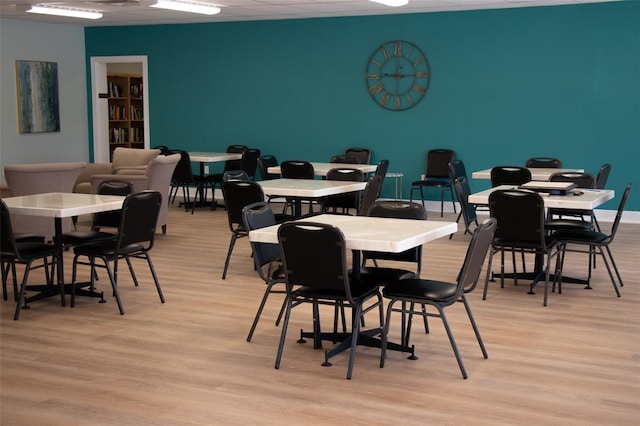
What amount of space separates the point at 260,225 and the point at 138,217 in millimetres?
1049

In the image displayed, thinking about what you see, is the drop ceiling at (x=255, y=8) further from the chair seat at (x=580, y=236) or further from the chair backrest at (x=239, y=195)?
the chair seat at (x=580, y=236)

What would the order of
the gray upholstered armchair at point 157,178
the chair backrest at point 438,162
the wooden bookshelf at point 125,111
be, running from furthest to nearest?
the wooden bookshelf at point 125,111 < the chair backrest at point 438,162 < the gray upholstered armchair at point 157,178

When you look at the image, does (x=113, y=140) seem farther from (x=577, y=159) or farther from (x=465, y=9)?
(x=577, y=159)

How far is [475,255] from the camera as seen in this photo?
4504 mm

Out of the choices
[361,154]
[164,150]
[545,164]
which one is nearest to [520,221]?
[545,164]

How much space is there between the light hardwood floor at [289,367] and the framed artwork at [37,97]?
7.60 metres

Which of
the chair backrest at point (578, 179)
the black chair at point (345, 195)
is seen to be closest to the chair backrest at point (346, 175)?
the black chair at point (345, 195)

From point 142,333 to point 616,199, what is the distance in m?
7.40

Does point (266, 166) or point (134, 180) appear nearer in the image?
point (134, 180)

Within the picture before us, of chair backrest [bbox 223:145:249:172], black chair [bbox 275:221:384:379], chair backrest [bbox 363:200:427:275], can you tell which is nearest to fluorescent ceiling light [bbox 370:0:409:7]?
chair backrest [bbox 223:145:249:172]

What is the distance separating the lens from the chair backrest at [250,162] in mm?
11781

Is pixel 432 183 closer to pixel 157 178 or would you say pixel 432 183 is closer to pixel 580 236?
pixel 157 178

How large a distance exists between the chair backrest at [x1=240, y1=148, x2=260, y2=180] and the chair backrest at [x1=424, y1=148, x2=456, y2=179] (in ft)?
7.99

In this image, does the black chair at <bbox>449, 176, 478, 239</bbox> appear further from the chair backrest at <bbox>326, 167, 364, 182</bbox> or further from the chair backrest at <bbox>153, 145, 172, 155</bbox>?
the chair backrest at <bbox>153, 145, 172, 155</bbox>
